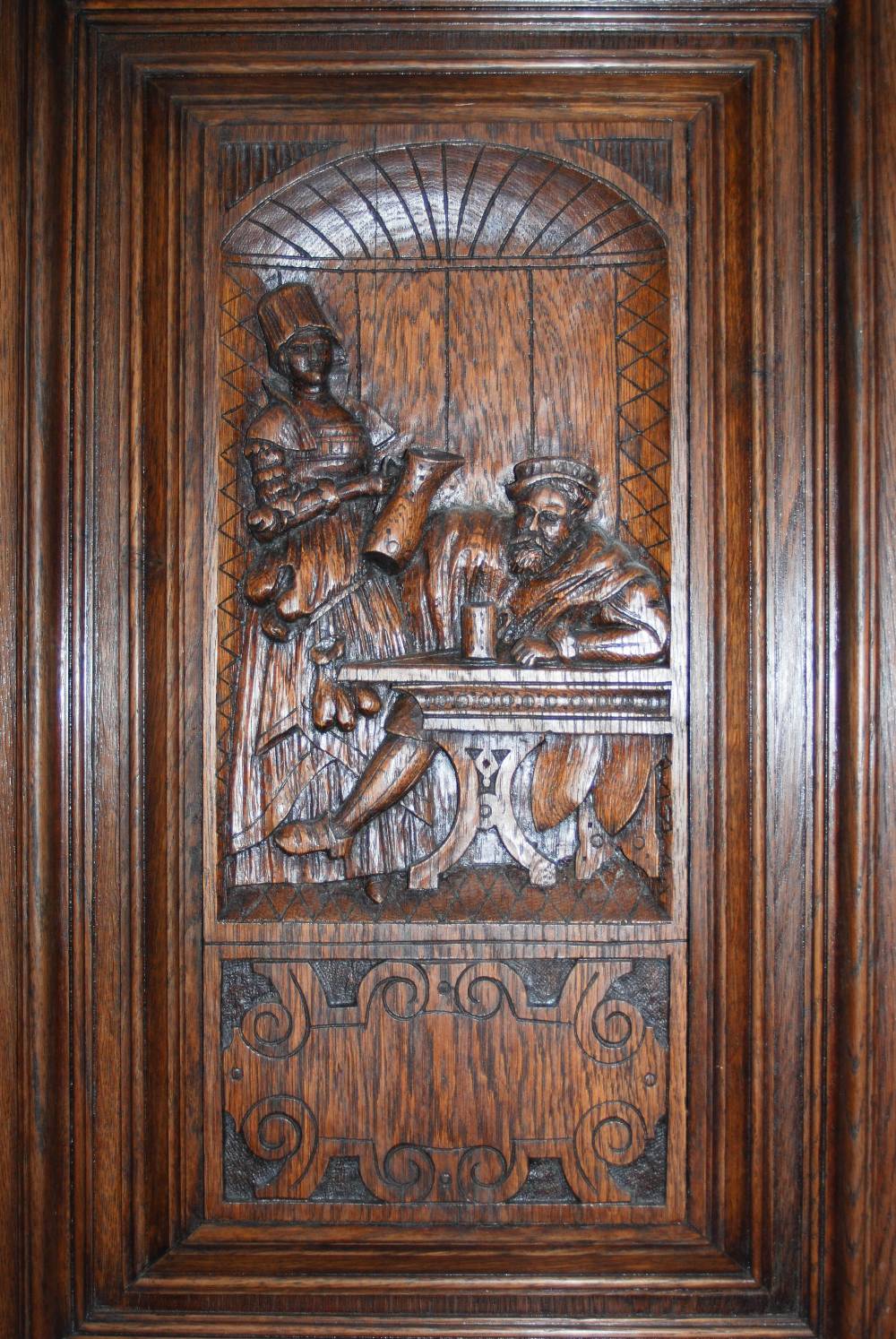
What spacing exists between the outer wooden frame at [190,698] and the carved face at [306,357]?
0.17 m

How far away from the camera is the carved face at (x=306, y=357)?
167cm

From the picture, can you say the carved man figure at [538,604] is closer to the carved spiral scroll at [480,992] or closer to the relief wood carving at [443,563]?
the relief wood carving at [443,563]

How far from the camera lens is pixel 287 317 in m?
1.67

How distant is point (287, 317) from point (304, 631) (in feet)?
1.49

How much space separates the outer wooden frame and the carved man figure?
177 millimetres

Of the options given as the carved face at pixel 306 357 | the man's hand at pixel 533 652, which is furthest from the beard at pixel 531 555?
the carved face at pixel 306 357

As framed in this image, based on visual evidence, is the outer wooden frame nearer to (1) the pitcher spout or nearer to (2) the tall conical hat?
(2) the tall conical hat

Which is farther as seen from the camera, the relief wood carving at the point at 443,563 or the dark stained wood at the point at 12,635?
the relief wood carving at the point at 443,563

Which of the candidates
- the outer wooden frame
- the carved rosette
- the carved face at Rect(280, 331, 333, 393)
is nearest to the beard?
the outer wooden frame

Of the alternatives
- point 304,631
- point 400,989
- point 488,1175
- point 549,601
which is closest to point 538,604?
point 549,601

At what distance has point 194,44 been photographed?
1.64 metres

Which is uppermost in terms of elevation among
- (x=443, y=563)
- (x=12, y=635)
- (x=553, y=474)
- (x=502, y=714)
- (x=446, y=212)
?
(x=446, y=212)

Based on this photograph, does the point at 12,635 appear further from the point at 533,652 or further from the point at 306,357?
the point at 533,652

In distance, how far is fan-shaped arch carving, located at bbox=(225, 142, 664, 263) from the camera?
1687 mm
